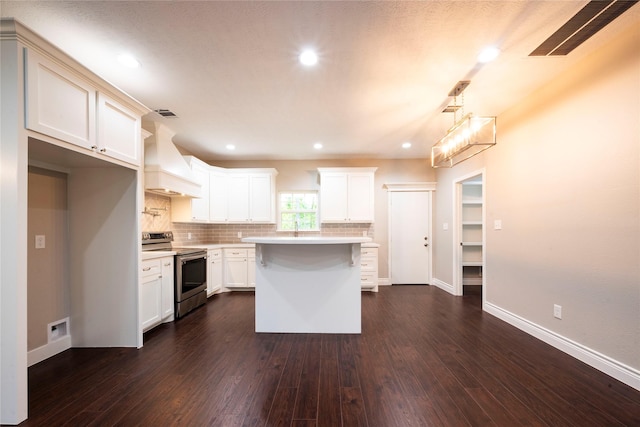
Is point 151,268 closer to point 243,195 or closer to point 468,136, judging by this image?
point 243,195

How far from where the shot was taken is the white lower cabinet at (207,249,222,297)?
14.6ft

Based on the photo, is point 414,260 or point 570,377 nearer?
point 570,377

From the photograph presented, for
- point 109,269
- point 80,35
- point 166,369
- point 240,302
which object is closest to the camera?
point 80,35

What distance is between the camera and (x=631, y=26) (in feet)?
6.45

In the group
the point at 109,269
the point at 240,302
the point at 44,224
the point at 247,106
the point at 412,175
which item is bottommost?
the point at 240,302

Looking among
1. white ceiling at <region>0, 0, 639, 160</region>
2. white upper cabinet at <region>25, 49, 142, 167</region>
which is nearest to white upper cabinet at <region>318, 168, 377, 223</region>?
white ceiling at <region>0, 0, 639, 160</region>

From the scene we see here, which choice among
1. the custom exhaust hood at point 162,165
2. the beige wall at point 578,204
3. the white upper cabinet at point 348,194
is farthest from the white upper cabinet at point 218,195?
the beige wall at point 578,204

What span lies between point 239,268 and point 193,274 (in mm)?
1179

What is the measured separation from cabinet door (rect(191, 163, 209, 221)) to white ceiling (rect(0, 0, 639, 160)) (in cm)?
116

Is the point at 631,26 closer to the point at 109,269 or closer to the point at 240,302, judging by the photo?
the point at 109,269

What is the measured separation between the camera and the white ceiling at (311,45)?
174 cm

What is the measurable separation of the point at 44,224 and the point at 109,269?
0.67 m

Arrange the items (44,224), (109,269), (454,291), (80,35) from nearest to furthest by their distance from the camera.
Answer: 1. (80,35)
2. (44,224)
3. (109,269)
4. (454,291)

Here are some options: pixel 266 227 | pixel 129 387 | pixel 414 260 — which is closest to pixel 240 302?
pixel 266 227
